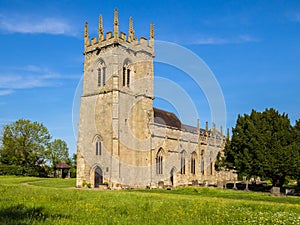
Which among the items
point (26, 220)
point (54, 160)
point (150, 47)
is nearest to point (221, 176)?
point (150, 47)

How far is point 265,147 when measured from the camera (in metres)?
31.3

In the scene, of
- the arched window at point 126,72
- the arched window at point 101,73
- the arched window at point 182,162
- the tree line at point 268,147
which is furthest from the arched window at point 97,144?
the tree line at point 268,147

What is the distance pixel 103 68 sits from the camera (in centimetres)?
3422

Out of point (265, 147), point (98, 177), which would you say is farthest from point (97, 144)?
point (265, 147)

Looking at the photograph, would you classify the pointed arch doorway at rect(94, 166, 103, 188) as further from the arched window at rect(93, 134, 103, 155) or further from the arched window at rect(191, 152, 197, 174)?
the arched window at rect(191, 152, 197, 174)

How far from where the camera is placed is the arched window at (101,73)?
3394cm

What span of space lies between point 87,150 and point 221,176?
24176mm

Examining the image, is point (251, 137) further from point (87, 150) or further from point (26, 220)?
point (26, 220)

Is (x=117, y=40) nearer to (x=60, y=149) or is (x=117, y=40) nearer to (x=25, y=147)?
(x=25, y=147)

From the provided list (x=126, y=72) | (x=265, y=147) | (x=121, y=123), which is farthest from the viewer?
(x=126, y=72)

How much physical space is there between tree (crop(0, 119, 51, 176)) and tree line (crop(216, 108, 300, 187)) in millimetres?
33002

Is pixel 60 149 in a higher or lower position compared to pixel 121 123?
lower

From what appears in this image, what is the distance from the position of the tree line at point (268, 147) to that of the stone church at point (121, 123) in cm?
795

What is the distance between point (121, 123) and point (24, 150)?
26267 mm
